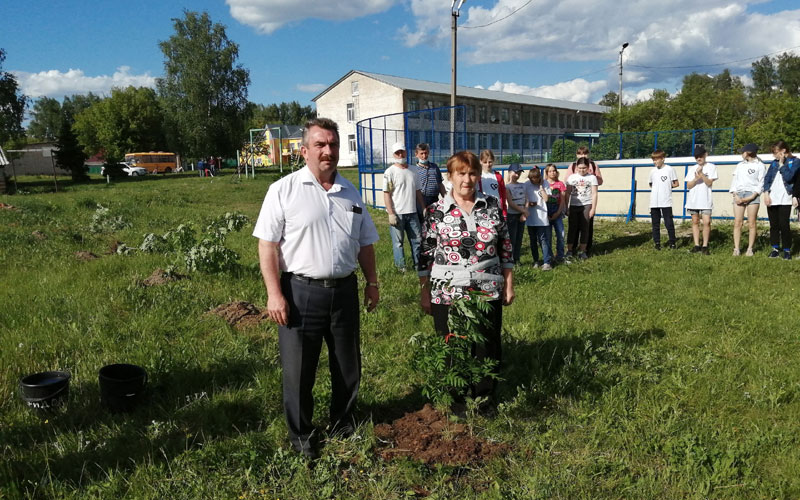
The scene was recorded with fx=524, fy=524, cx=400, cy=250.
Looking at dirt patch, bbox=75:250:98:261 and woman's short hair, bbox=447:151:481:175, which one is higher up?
woman's short hair, bbox=447:151:481:175

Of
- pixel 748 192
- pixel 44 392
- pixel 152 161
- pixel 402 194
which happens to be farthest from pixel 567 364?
pixel 152 161

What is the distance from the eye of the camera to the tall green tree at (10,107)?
3172 cm

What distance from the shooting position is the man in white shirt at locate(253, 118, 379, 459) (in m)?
2.83

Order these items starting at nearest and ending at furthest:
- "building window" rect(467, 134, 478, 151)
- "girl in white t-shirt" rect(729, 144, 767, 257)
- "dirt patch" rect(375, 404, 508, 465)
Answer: "dirt patch" rect(375, 404, 508, 465), "girl in white t-shirt" rect(729, 144, 767, 257), "building window" rect(467, 134, 478, 151)

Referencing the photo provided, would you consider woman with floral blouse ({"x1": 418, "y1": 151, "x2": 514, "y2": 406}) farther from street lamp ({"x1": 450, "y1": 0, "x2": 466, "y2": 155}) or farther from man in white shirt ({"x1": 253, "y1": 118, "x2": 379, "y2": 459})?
street lamp ({"x1": 450, "y1": 0, "x2": 466, "y2": 155})

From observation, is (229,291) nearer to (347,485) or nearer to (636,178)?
(347,485)

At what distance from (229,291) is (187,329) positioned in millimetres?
1436

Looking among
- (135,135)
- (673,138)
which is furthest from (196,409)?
(135,135)

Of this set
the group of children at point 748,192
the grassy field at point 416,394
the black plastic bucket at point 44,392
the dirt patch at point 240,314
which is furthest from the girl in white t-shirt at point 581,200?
the black plastic bucket at point 44,392

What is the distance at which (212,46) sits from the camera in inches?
1781

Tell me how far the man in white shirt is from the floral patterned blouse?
0.53 m

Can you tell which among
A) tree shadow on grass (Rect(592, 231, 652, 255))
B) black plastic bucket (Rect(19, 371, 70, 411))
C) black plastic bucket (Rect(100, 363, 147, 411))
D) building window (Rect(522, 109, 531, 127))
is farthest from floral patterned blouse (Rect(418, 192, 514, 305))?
building window (Rect(522, 109, 531, 127))

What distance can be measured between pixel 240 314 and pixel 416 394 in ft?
8.28

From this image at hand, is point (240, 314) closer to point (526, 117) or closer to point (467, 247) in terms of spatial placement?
point (467, 247)
